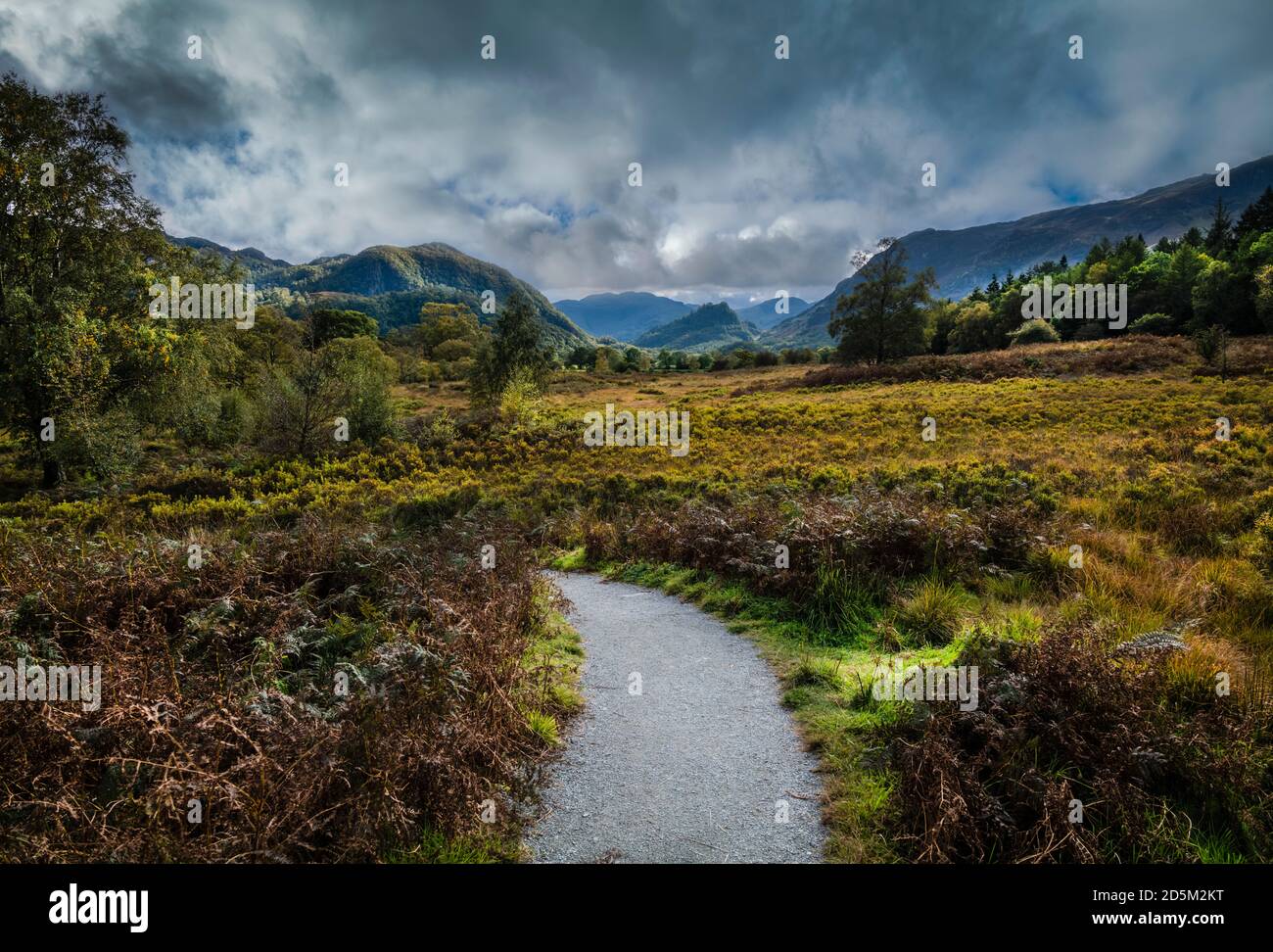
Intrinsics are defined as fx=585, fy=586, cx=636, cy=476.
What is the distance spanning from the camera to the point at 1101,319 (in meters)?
65.9

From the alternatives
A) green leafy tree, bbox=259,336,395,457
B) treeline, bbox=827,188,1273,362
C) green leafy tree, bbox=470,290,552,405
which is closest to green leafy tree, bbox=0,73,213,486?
green leafy tree, bbox=259,336,395,457

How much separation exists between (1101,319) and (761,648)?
79.9 meters

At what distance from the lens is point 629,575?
1149 centimetres

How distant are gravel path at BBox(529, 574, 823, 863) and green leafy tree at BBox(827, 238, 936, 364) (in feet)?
201

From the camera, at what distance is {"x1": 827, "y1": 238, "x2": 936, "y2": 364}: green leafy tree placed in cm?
6203

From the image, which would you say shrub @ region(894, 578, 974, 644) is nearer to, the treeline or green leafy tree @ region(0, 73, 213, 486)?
green leafy tree @ region(0, 73, 213, 486)

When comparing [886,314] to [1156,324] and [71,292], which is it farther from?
[71,292]

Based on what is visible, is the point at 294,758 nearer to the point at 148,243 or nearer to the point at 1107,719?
the point at 1107,719

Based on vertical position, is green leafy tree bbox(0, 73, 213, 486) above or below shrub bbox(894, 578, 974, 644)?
above

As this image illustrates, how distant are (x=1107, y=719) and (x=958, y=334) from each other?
87.0m

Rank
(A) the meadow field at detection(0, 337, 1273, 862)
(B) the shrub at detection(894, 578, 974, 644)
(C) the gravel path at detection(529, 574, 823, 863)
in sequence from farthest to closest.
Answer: (B) the shrub at detection(894, 578, 974, 644) < (C) the gravel path at detection(529, 574, 823, 863) < (A) the meadow field at detection(0, 337, 1273, 862)

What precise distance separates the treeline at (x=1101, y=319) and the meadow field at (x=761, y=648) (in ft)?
164
